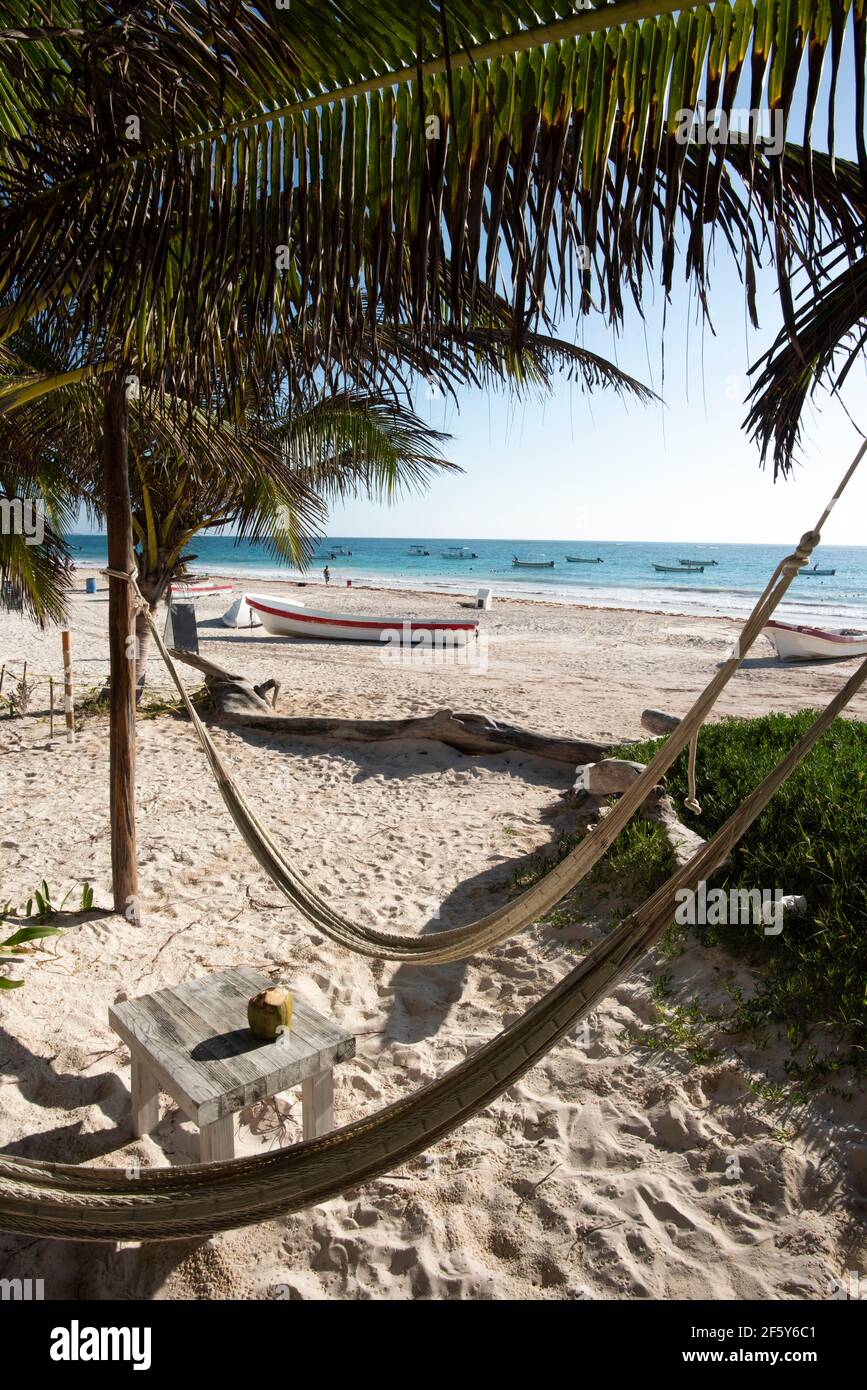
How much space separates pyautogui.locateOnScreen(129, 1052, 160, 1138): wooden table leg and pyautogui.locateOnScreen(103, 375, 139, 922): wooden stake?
1250 millimetres

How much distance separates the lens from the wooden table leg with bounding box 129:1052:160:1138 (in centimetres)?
208

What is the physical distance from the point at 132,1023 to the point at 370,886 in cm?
174

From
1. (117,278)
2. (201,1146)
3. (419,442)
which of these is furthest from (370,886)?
(419,442)

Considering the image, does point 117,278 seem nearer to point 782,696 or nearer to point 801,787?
point 801,787

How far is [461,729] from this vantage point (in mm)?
5836

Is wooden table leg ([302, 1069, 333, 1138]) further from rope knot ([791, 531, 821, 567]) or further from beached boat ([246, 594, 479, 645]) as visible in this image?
beached boat ([246, 594, 479, 645])

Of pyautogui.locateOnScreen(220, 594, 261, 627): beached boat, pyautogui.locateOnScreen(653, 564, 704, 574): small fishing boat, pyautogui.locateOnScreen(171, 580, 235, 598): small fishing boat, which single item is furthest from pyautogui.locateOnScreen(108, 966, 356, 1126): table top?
pyautogui.locateOnScreen(653, 564, 704, 574): small fishing boat

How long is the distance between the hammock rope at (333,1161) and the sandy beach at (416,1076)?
43 centimetres

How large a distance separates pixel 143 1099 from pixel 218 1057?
1.15 feet

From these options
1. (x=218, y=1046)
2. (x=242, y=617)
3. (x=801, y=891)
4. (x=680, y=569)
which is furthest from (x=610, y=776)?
(x=680, y=569)

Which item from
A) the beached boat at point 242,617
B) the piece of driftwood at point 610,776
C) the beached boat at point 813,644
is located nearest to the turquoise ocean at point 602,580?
the beached boat at point 242,617

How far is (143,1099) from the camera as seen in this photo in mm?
2105

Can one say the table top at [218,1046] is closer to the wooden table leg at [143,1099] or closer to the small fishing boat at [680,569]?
the wooden table leg at [143,1099]

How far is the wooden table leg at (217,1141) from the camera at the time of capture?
71.9 inches
